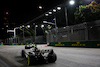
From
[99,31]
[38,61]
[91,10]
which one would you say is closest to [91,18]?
[91,10]

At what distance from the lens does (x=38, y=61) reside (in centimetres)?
495

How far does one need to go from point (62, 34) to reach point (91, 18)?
25.4 feet

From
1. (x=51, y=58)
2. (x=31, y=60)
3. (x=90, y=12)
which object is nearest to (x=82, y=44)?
(x=90, y=12)

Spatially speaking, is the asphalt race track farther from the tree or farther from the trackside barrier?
the tree

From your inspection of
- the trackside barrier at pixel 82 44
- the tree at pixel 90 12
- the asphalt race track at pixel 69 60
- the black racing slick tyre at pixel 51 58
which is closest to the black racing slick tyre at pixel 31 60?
the asphalt race track at pixel 69 60

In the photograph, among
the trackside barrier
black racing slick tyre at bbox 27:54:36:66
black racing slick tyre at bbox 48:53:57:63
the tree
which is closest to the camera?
black racing slick tyre at bbox 27:54:36:66

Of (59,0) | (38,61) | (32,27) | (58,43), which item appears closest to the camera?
(38,61)

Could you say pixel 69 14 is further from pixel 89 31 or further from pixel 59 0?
pixel 89 31

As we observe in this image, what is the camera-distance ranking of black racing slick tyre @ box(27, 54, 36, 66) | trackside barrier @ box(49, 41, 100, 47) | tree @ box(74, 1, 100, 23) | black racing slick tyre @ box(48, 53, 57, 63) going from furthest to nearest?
tree @ box(74, 1, 100, 23), trackside barrier @ box(49, 41, 100, 47), black racing slick tyre @ box(48, 53, 57, 63), black racing slick tyre @ box(27, 54, 36, 66)

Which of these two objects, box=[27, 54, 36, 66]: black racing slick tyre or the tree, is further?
the tree

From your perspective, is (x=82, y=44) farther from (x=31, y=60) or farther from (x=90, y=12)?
(x=31, y=60)

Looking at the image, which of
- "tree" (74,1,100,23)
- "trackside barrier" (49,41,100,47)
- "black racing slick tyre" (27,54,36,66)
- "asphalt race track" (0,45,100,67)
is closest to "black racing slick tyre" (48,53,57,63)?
"asphalt race track" (0,45,100,67)

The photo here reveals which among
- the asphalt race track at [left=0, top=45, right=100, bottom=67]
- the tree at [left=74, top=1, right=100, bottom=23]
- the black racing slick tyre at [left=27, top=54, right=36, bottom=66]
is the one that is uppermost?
the tree at [left=74, top=1, right=100, bottom=23]

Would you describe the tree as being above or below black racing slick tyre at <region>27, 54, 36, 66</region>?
above
